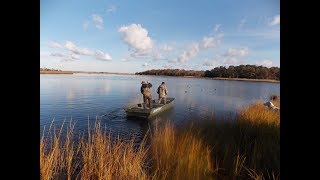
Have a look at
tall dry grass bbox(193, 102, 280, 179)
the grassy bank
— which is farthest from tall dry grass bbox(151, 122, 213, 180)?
tall dry grass bbox(193, 102, 280, 179)

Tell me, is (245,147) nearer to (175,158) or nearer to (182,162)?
(175,158)

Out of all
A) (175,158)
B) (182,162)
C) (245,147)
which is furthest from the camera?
(245,147)

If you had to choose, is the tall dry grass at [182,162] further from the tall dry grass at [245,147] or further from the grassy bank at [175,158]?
the tall dry grass at [245,147]

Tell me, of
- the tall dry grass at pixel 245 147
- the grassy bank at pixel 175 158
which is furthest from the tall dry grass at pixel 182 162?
the tall dry grass at pixel 245 147

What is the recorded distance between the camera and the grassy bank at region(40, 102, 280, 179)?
4.75 metres

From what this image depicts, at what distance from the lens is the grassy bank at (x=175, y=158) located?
4754mm

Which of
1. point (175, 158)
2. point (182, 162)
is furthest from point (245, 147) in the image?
point (182, 162)

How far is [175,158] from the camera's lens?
19.5 ft

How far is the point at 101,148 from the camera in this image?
16.7 feet

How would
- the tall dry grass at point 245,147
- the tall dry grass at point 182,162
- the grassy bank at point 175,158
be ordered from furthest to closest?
the tall dry grass at point 245,147 → the tall dry grass at point 182,162 → the grassy bank at point 175,158

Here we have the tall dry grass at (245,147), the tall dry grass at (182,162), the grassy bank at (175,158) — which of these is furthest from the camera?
the tall dry grass at (245,147)
